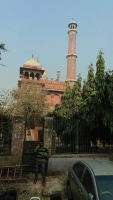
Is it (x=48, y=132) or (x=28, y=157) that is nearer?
(x=28, y=157)

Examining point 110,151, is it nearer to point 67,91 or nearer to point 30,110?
point 67,91

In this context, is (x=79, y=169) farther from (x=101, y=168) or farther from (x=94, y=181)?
(x=94, y=181)

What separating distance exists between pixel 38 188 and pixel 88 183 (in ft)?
10.3

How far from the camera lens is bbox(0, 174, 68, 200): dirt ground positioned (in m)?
5.77

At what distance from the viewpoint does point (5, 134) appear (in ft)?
26.3

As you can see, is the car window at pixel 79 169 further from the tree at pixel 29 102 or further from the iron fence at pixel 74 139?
the tree at pixel 29 102

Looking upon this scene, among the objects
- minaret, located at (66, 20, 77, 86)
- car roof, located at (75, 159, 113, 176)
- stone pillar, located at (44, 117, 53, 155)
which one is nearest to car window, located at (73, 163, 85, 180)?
car roof, located at (75, 159, 113, 176)

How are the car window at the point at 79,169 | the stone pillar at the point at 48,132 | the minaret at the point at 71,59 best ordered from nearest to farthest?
the car window at the point at 79,169, the stone pillar at the point at 48,132, the minaret at the point at 71,59

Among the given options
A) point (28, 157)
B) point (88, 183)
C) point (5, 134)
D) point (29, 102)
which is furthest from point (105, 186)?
point (29, 102)

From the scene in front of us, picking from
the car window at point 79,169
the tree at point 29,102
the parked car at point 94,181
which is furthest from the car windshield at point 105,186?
the tree at point 29,102

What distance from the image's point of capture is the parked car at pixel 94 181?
344cm

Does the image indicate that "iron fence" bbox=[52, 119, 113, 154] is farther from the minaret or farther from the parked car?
the minaret

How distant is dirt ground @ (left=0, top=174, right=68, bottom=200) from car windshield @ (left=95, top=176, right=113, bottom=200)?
2518 millimetres

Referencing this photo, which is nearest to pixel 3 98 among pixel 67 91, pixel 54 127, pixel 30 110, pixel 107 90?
pixel 30 110
